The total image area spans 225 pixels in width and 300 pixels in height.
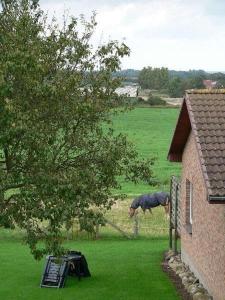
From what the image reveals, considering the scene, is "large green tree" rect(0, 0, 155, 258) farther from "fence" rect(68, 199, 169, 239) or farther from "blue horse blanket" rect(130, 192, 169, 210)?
"blue horse blanket" rect(130, 192, 169, 210)

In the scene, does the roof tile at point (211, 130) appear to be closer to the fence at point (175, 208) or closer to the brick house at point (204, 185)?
the brick house at point (204, 185)

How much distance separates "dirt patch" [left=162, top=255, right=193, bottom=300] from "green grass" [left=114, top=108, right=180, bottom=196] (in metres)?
15.0

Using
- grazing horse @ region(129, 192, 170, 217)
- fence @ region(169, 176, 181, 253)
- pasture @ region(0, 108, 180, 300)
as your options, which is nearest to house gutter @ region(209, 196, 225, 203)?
pasture @ region(0, 108, 180, 300)

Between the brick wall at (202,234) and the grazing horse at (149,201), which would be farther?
the grazing horse at (149,201)

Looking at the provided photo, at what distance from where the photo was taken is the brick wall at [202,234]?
14.6 meters

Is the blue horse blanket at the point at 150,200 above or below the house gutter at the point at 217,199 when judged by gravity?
below

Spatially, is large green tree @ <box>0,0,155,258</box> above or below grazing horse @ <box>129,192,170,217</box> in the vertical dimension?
above

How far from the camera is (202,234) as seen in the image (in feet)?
54.7

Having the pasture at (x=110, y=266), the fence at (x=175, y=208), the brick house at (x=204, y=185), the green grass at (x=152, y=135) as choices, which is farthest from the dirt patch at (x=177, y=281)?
the green grass at (x=152, y=135)

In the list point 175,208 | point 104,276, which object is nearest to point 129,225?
point 175,208

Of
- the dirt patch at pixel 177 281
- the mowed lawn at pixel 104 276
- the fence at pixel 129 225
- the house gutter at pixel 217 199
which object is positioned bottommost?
the mowed lawn at pixel 104 276

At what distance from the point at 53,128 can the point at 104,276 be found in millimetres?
7175

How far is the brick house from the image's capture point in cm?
1328

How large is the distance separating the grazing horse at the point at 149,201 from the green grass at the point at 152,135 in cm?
481
